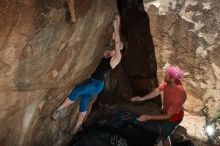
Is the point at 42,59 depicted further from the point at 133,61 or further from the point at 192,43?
the point at 192,43

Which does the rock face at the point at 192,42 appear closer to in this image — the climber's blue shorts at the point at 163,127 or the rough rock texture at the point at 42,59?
the climber's blue shorts at the point at 163,127

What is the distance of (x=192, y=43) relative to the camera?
643 centimetres

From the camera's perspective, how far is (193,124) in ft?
21.2

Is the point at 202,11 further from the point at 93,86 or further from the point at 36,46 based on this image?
the point at 36,46

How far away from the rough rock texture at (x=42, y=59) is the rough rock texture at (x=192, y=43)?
1476 millimetres

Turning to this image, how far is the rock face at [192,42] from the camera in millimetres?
6242

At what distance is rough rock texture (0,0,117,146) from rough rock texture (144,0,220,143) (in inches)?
58.1

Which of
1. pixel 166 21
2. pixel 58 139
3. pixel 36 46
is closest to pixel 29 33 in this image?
pixel 36 46

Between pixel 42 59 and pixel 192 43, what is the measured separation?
3057 millimetres

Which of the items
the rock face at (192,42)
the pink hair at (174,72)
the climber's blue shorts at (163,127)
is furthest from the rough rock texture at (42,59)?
the rock face at (192,42)

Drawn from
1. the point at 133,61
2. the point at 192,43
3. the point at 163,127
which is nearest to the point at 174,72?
the point at 163,127

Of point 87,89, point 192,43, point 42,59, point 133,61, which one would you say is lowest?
point 133,61

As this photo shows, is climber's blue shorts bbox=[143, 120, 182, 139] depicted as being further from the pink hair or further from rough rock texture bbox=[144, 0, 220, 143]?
rough rock texture bbox=[144, 0, 220, 143]

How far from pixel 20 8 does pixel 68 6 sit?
669mm
